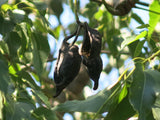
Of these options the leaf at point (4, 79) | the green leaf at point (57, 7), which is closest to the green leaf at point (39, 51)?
the green leaf at point (57, 7)

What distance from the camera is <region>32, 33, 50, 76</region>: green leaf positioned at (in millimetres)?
1714

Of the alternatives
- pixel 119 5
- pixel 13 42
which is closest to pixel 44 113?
pixel 13 42

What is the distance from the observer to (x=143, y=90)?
4.12ft

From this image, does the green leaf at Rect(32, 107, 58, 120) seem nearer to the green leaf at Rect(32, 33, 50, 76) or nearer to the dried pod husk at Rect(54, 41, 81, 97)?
the dried pod husk at Rect(54, 41, 81, 97)

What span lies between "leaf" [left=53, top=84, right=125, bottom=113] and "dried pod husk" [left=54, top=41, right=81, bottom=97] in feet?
0.28

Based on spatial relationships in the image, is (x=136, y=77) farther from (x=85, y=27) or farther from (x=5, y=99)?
(x=5, y=99)

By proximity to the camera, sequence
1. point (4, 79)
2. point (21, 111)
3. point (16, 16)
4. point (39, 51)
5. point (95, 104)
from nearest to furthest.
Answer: point (4, 79) < point (21, 111) < point (95, 104) < point (16, 16) < point (39, 51)

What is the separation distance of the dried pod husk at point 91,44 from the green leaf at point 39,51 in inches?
12.5

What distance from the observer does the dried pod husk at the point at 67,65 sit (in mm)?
1439

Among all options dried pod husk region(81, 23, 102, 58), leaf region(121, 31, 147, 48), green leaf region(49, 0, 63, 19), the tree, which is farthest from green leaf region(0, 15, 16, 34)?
leaf region(121, 31, 147, 48)

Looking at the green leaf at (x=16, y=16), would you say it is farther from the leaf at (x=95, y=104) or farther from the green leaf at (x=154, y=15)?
the green leaf at (x=154, y=15)

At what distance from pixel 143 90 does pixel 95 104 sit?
0.26m

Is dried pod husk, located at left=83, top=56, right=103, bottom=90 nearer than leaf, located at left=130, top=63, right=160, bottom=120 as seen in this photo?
No

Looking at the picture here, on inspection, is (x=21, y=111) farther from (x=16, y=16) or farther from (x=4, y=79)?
(x=16, y=16)
